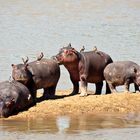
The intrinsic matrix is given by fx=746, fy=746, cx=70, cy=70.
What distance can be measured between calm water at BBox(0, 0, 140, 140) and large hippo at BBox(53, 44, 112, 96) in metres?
1.78

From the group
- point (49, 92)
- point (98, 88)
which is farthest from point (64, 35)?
point (49, 92)

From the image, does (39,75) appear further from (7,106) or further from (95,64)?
(7,106)

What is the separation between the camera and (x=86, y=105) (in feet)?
42.7

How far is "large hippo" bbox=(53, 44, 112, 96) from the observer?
13.8 m

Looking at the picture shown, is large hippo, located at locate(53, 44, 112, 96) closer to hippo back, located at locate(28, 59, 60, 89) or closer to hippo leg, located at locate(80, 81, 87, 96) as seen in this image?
hippo leg, located at locate(80, 81, 87, 96)

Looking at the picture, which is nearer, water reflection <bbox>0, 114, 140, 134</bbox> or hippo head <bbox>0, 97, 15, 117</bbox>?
water reflection <bbox>0, 114, 140, 134</bbox>

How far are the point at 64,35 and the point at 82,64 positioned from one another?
10277mm

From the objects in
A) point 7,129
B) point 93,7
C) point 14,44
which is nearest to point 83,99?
point 7,129

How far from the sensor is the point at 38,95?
14.6 meters

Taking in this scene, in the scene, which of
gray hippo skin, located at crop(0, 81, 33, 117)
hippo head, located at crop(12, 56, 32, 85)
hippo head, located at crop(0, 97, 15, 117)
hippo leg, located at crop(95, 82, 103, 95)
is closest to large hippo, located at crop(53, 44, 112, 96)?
hippo leg, located at crop(95, 82, 103, 95)

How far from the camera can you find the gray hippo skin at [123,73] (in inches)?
548

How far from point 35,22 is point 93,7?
5.72 meters

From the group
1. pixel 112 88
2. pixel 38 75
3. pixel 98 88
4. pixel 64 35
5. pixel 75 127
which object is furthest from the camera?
pixel 64 35

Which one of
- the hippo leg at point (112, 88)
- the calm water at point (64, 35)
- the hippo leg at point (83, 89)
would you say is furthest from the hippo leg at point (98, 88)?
the calm water at point (64, 35)
